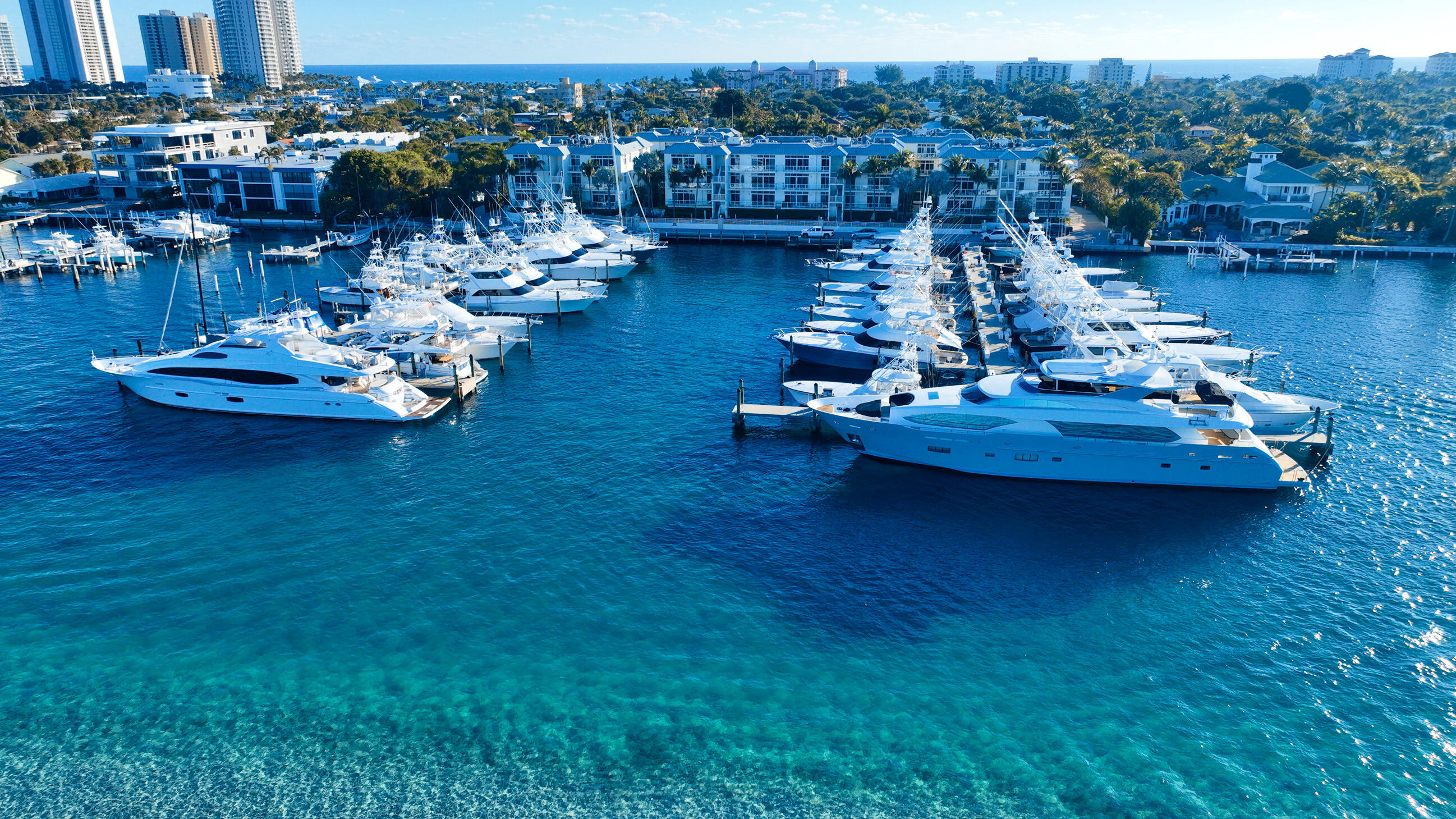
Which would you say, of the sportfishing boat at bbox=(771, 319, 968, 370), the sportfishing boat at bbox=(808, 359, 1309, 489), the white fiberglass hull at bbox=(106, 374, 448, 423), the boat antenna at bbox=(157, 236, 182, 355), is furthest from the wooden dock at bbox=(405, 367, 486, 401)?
the sportfishing boat at bbox=(808, 359, 1309, 489)

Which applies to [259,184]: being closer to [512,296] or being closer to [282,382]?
[512,296]

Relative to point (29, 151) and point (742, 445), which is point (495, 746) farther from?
point (29, 151)

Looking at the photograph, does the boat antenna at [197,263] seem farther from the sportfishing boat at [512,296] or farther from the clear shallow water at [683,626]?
the sportfishing boat at [512,296]

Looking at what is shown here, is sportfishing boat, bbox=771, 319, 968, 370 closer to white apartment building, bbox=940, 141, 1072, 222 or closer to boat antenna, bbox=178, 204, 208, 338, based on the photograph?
boat antenna, bbox=178, 204, 208, 338

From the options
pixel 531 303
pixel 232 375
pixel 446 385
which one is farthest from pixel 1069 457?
pixel 531 303

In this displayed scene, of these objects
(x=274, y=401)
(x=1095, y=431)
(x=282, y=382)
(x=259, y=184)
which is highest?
(x=259, y=184)

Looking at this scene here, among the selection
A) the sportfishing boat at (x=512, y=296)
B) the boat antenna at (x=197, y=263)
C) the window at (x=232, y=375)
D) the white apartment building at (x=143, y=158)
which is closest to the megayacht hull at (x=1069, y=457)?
the window at (x=232, y=375)

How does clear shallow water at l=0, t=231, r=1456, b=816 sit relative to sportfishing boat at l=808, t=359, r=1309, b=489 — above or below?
below
